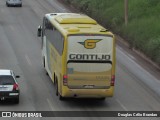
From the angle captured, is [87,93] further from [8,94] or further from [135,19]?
[135,19]

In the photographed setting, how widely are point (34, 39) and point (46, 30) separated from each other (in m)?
13.2

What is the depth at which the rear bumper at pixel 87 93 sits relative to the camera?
28755mm

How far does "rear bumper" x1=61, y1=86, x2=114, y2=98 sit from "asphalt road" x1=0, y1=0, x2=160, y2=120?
0.69m

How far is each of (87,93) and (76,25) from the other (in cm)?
446

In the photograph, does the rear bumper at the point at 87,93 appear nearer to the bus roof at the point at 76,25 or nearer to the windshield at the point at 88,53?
the windshield at the point at 88,53

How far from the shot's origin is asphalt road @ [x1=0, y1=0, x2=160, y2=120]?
29453 mm

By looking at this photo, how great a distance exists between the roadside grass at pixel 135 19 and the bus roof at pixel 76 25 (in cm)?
1001

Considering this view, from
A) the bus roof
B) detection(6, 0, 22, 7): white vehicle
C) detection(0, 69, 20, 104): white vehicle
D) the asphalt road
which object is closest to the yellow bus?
the bus roof

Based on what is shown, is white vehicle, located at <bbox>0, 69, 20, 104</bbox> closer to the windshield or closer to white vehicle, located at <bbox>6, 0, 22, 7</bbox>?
the windshield

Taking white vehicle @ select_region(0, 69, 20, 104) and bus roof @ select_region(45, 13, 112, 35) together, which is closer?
white vehicle @ select_region(0, 69, 20, 104)

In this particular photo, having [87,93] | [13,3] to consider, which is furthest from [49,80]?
[13,3]

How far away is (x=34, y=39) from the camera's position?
161 ft

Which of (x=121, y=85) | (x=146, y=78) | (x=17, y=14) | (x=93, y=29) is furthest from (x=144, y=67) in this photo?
(x=17, y=14)

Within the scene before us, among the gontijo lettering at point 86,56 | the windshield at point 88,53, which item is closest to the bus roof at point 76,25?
the windshield at point 88,53
